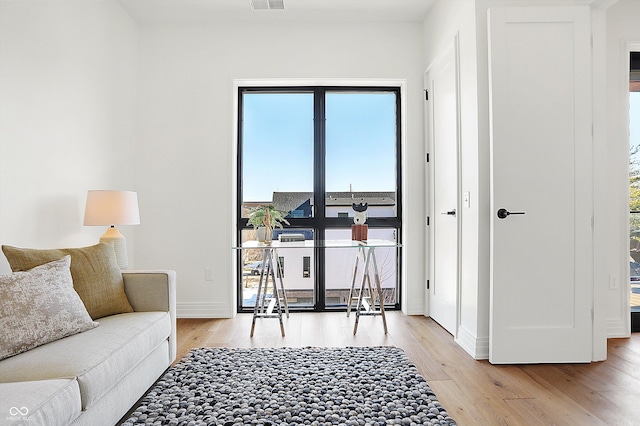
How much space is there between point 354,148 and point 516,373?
99.0 inches

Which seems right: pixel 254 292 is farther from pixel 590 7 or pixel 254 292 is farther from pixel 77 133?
pixel 590 7

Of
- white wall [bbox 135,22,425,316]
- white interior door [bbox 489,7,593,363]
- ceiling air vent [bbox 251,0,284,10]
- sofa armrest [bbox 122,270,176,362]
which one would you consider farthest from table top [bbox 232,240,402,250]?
ceiling air vent [bbox 251,0,284,10]

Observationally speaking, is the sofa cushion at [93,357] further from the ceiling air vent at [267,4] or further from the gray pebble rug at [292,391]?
the ceiling air vent at [267,4]

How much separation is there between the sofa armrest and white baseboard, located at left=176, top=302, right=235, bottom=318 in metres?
1.36

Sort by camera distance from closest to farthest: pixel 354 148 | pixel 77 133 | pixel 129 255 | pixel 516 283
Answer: pixel 516 283, pixel 77 133, pixel 129 255, pixel 354 148

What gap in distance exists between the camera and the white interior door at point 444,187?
124 inches

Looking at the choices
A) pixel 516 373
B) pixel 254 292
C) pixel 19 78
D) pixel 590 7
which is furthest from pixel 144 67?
pixel 516 373

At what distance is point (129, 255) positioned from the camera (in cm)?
374

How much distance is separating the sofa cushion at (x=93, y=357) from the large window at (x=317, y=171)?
6.72 feet

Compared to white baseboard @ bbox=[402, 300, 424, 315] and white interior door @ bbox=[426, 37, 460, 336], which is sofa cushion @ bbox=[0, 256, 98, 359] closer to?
white interior door @ bbox=[426, 37, 460, 336]

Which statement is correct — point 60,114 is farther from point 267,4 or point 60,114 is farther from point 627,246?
point 627,246

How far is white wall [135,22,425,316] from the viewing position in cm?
381

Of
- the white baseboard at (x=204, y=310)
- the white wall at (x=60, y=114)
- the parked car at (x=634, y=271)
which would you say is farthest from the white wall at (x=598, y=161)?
the white wall at (x=60, y=114)
